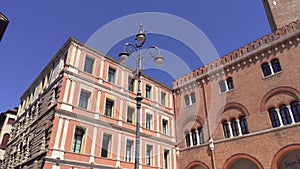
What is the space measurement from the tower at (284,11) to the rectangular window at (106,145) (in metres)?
18.4

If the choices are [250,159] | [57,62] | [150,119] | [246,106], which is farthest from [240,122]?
[57,62]

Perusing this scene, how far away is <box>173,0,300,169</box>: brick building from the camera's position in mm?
15086

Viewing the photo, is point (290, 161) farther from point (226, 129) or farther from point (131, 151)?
point (131, 151)

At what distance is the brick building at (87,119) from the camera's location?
1414 cm

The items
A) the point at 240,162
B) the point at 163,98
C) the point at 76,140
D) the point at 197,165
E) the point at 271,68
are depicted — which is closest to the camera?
the point at 76,140

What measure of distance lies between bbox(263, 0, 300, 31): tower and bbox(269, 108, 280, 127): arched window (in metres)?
8.90

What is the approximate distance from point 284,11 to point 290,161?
1387 cm

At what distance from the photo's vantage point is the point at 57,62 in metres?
18.1

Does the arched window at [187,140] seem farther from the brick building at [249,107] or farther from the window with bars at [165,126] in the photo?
the window with bars at [165,126]

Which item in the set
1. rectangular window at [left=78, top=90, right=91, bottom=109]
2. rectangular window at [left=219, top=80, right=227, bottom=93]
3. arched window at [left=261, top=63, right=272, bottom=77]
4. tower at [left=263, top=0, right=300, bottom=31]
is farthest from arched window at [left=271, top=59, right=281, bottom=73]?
rectangular window at [left=78, top=90, right=91, bottom=109]

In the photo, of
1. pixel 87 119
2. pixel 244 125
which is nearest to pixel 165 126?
pixel 244 125

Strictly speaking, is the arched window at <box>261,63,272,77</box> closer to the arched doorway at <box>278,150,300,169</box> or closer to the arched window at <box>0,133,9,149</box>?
the arched doorway at <box>278,150,300,169</box>

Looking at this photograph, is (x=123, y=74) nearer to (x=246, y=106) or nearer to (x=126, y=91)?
(x=126, y=91)

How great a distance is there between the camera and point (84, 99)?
16438 millimetres
